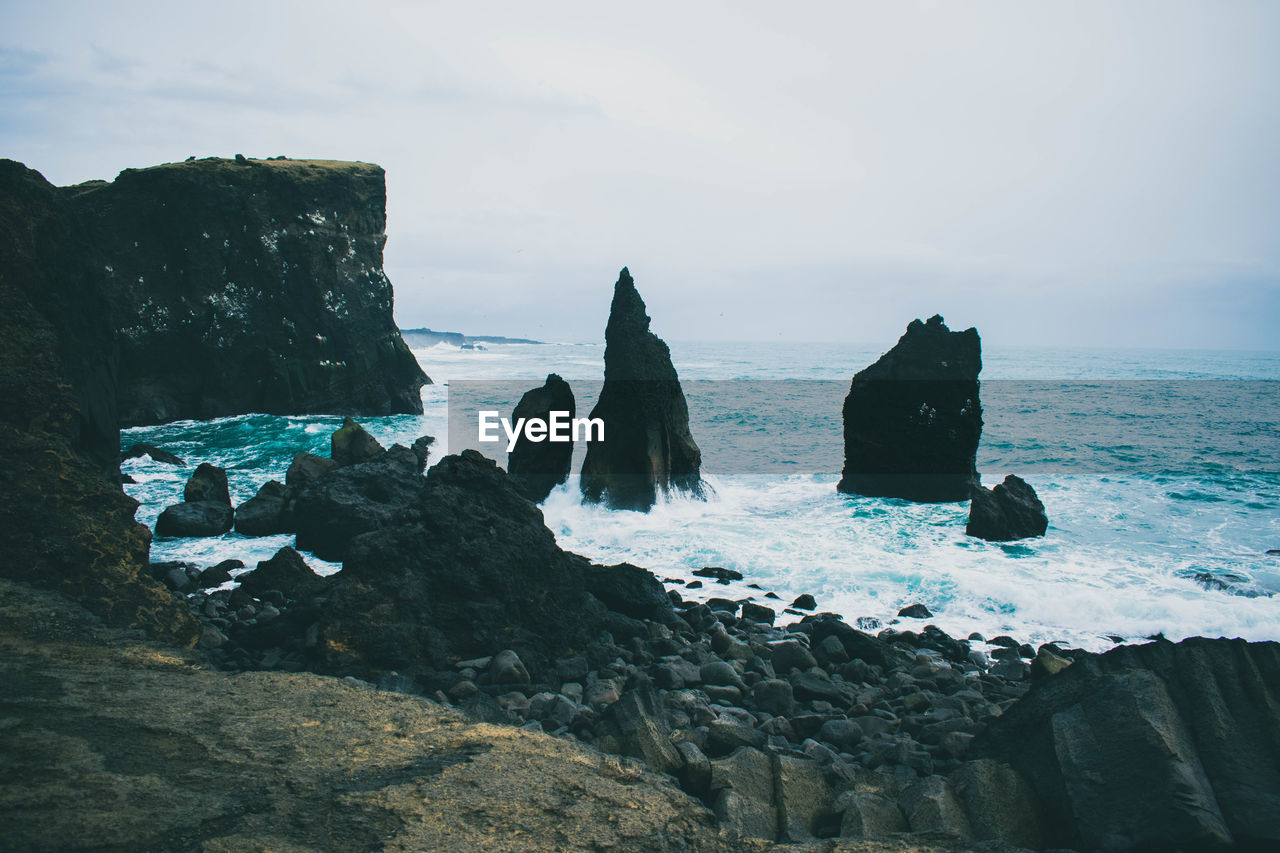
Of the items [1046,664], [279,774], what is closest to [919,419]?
[1046,664]

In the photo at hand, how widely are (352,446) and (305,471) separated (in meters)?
3.59

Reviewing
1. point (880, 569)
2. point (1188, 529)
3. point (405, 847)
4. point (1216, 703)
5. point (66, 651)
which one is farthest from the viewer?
point (1188, 529)

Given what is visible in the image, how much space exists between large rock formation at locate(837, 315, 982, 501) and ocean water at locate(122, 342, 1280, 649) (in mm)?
913

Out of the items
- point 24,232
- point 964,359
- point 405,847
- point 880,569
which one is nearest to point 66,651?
point 405,847

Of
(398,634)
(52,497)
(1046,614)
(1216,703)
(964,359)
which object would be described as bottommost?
(1046,614)

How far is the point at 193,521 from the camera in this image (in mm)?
14516

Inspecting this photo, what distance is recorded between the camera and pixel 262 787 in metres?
3.88

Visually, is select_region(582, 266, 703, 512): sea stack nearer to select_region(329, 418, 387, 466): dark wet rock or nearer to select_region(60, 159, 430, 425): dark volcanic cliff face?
select_region(329, 418, 387, 466): dark wet rock

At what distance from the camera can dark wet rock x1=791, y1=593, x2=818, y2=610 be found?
11.1 m

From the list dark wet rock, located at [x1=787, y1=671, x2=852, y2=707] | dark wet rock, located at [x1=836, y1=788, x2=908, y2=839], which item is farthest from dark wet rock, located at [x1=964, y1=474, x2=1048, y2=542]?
dark wet rock, located at [x1=836, y1=788, x2=908, y2=839]

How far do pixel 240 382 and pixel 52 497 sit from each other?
2826 cm

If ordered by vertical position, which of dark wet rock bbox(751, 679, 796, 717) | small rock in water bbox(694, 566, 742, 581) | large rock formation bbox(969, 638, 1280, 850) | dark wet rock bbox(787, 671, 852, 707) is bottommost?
small rock in water bbox(694, 566, 742, 581)

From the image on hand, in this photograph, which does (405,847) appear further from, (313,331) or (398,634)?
(313,331)

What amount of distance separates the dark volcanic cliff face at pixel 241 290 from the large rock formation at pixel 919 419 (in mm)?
25051
